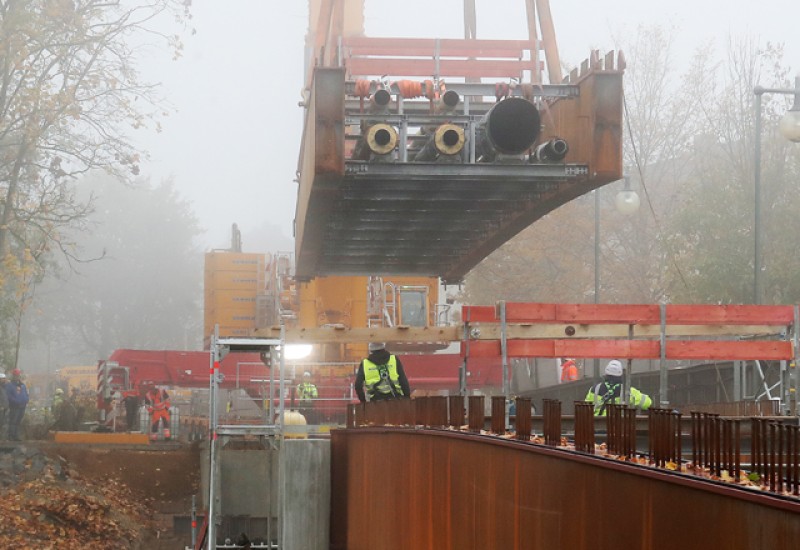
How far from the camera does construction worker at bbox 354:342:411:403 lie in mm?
18641

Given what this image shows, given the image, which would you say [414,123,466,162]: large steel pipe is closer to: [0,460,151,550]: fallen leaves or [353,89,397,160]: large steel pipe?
[353,89,397,160]: large steel pipe

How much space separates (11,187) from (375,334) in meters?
12.1

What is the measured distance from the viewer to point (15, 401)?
35875 millimetres

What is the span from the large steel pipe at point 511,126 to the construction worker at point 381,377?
11.5 feet

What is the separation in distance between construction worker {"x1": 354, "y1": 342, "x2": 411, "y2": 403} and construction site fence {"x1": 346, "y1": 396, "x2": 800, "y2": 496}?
164 inches

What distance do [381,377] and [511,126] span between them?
4.06 m

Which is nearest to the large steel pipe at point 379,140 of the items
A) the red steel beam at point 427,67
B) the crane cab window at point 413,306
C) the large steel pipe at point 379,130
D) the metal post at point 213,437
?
the large steel pipe at point 379,130

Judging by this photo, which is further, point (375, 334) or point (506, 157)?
point (375, 334)

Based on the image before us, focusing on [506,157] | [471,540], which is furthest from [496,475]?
[506,157]

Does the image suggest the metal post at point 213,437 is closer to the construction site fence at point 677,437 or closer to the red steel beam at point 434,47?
the construction site fence at point 677,437

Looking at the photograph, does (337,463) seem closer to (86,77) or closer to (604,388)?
(604,388)

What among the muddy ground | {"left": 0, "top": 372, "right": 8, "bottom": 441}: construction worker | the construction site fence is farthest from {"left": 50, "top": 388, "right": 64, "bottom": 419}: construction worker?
the construction site fence

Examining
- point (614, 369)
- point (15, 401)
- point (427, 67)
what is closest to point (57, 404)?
point (15, 401)

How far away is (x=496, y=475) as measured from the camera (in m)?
11.9
